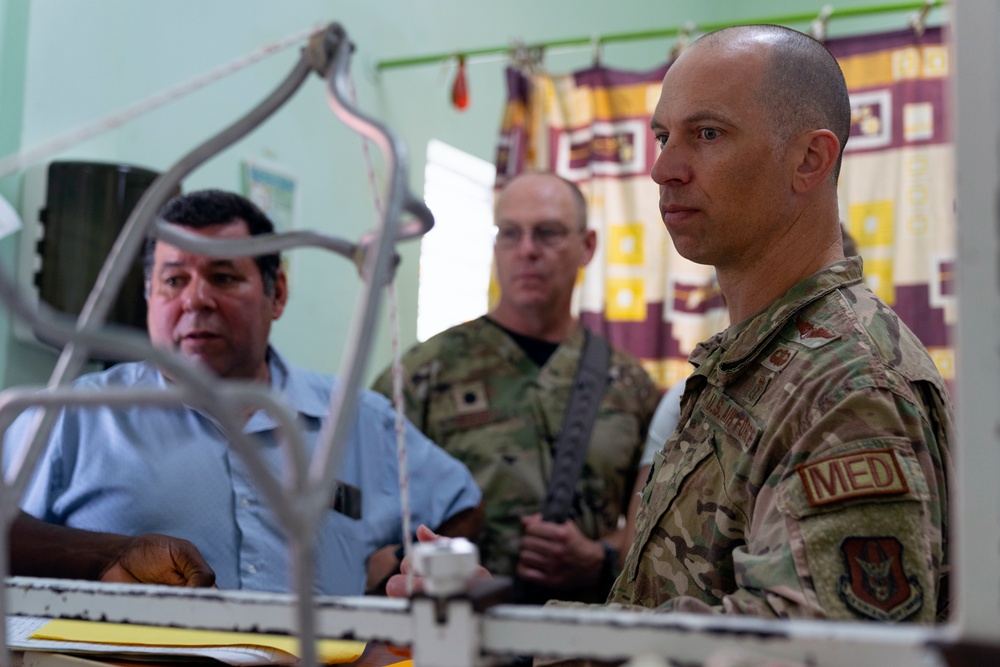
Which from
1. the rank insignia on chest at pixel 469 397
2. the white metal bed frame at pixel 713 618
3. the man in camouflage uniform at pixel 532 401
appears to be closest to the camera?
the white metal bed frame at pixel 713 618

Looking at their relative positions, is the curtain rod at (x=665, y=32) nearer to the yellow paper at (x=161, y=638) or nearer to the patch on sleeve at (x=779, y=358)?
the patch on sleeve at (x=779, y=358)

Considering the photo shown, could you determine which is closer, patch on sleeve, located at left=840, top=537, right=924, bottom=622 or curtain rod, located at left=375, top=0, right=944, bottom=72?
patch on sleeve, located at left=840, top=537, right=924, bottom=622

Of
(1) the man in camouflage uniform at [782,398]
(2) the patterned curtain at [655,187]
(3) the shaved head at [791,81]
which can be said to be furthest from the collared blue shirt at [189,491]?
(2) the patterned curtain at [655,187]

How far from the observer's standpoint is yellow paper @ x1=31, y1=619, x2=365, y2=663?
815 mm

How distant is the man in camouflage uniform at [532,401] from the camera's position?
1.82 metres

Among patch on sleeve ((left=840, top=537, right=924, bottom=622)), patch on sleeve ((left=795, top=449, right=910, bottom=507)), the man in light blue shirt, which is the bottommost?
patch on sleeve ((left=840, top=537, right=924, bottom=622))

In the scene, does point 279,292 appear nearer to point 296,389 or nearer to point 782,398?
point 296,389

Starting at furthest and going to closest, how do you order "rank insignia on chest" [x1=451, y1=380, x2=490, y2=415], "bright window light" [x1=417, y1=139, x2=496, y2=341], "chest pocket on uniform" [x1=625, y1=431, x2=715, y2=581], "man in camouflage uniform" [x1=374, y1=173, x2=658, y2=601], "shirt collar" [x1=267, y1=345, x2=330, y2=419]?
"bright window light" [x1=417, y1=139, x2=496, y2=341] < "rank insignia on chest" [x1=451, y1=380, x2=490, y2=415] < "man in camouflage uniform" [x1=374, y1=173, x2=658, y2=601] < "shirt collar" [x1=267, y1=345, x2=330, y2=419] < "chest pocket on uniform" [x1=625, y1=431, x2=715, y2=581]

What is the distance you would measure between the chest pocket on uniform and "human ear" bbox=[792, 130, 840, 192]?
287mm

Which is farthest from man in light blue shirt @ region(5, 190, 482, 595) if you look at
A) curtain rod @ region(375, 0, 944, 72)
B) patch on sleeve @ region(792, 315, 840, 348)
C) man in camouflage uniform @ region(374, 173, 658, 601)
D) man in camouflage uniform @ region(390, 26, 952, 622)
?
curtain rod @ region(375, 0, 944, 72)

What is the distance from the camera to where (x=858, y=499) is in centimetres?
71

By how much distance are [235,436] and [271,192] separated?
191 centimetres

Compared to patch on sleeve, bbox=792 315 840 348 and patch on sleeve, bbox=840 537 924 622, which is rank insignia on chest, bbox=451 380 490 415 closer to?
patch on sleeve, bbox=792 315 840 348

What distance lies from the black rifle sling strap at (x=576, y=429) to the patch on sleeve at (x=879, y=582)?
3.85ft
